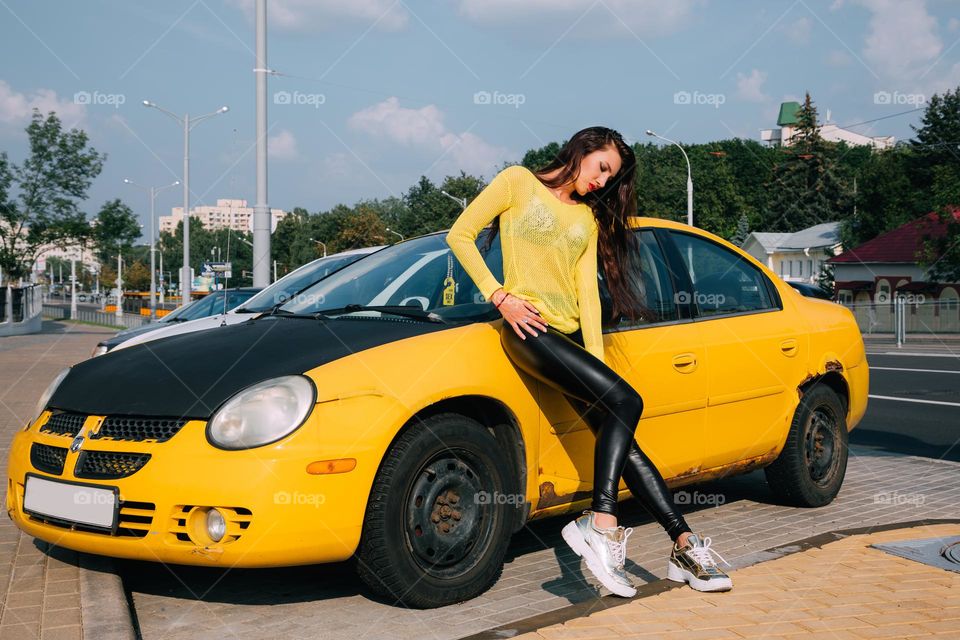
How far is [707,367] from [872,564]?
45.6 inches

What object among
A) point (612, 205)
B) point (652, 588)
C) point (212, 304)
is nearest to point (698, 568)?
point (652, 588)

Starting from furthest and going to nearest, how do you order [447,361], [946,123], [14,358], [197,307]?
[946,123] → [14,358] → [197,307] → [447,361]

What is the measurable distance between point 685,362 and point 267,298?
4672 millimetres

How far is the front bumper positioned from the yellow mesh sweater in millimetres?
924

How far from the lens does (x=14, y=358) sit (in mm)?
20531

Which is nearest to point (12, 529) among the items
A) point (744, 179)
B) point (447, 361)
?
point (447, 361)

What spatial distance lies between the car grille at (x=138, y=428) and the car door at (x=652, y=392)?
1.48 metres

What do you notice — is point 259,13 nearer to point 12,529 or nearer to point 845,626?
point 12,529

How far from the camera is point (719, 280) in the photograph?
17.7 feet

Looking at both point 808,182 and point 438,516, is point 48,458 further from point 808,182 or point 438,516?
point 808,182

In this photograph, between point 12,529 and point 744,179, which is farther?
point 744,179

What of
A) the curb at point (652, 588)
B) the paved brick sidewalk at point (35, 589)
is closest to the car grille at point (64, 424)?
the paved brick sidewalk at point (35, 589)

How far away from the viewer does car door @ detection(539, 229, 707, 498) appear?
4.22 metres

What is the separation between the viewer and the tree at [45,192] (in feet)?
106
